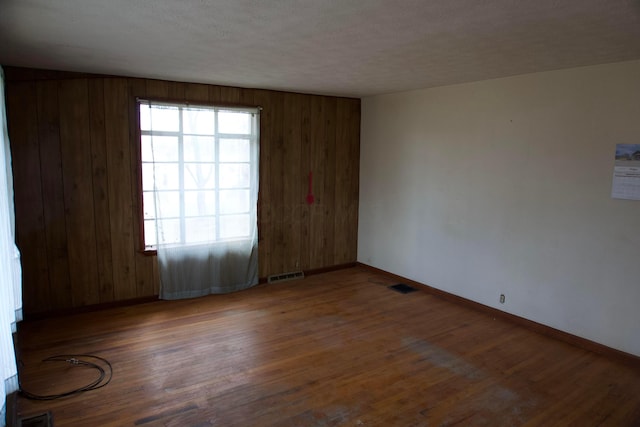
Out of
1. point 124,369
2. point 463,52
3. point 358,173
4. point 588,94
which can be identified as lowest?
point 124,369

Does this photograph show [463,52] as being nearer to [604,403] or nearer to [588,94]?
[588,94]

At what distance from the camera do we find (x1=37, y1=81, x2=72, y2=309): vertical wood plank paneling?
3939mm

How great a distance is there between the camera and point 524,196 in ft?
13.3

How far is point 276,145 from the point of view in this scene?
209 inches

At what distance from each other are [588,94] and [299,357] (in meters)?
3.30

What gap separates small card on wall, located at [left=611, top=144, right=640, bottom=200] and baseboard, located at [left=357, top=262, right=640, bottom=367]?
4.25 ft

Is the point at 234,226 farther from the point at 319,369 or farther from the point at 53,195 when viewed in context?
the point at 319,369

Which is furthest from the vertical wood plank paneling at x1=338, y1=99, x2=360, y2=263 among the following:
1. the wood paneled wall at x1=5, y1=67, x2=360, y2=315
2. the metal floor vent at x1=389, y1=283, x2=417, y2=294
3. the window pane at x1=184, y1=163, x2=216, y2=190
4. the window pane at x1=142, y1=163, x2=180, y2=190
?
the window pane at x1=142, y1=163, x2=180, y2=190

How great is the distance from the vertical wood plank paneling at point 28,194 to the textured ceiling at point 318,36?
376 mm

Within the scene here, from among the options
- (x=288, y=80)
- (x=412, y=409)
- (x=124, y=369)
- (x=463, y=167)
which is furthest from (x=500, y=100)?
(x=124, y=369)

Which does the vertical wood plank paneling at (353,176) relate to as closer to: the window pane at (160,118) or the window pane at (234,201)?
the window pane at (234,201)

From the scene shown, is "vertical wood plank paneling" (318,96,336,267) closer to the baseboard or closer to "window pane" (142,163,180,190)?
the baseboard

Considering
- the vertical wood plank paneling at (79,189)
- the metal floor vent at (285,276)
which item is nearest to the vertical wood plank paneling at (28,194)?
the vertical wood plank paneling at (79,189)

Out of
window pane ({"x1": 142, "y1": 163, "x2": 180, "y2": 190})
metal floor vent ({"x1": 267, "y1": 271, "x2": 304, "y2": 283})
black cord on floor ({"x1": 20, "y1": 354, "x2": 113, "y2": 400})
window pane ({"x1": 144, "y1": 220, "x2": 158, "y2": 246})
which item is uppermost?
window pane ({"x1": 142, "y1": 163, "x2": 180, "y2": 190})
